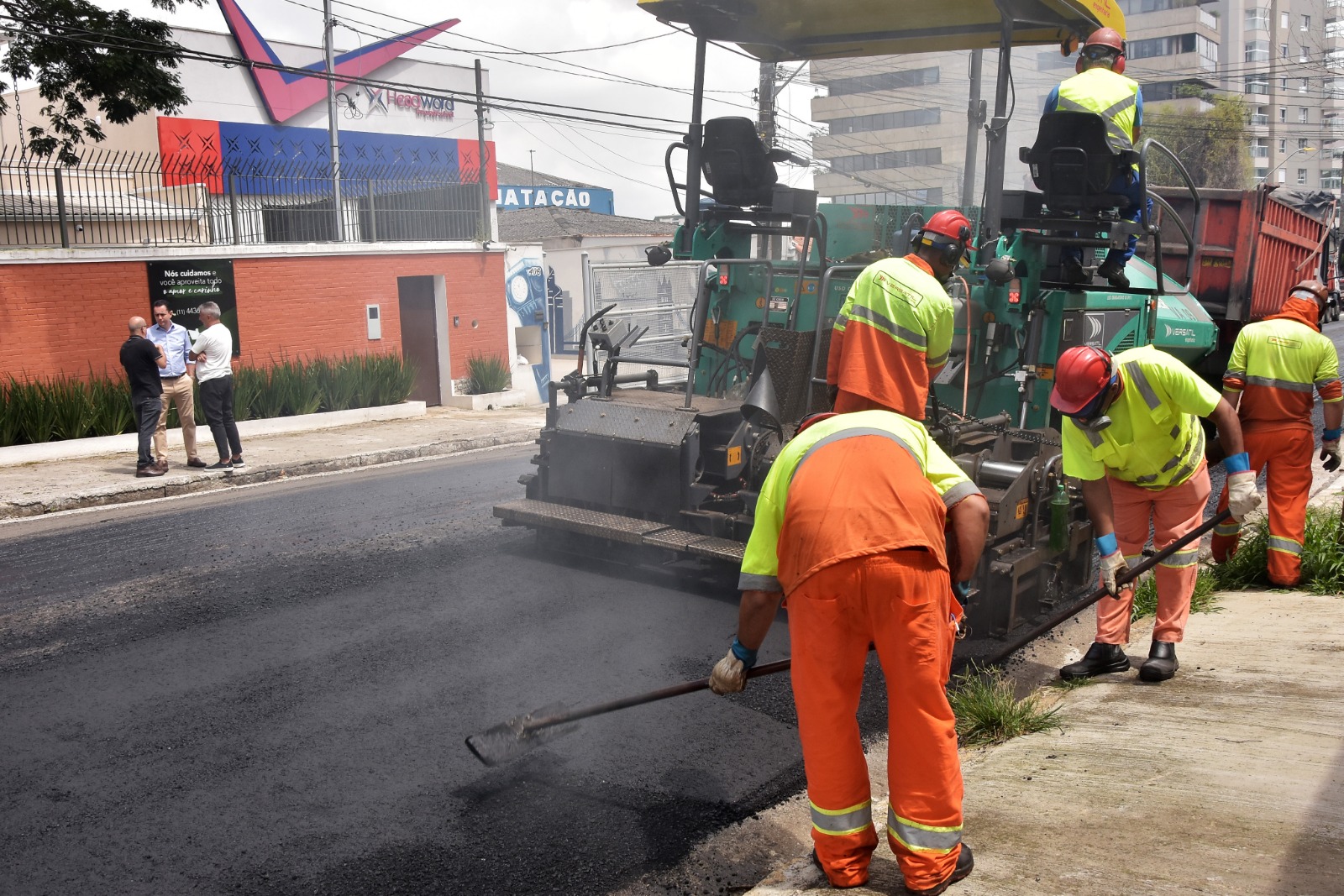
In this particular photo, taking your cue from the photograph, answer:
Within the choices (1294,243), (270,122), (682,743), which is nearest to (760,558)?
(682,743)

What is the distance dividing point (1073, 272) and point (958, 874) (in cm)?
474

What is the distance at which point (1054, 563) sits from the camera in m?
6.54

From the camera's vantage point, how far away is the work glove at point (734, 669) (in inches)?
138

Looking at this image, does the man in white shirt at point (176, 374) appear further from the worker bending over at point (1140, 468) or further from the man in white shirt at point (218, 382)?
the worker bending over at point (1140, 468)

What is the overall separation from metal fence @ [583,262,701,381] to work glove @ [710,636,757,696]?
1186cm

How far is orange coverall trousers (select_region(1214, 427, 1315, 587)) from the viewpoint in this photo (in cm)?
664

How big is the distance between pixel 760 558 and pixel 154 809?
2.45 metres

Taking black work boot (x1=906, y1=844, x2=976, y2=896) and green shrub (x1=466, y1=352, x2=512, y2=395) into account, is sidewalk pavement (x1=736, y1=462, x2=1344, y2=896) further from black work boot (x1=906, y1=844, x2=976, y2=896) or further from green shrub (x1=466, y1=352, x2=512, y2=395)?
green shrub (x1=466, y1=352, x2=512, y2=395)

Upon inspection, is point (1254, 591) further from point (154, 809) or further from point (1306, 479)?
point (154, 809)

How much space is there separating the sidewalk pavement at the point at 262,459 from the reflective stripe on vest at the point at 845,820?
878 centimetres

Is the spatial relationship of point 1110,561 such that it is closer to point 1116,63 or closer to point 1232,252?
point 1116,63

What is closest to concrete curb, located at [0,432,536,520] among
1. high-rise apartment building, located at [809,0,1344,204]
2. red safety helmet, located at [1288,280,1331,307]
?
red safety helmet, located at [1288,280,1331,307]

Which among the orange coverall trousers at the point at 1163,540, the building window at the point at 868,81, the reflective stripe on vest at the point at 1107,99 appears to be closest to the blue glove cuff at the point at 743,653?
the orange coverall trousers at the point at 1163,540

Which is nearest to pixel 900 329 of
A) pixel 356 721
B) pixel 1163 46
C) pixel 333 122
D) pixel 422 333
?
pixel 356 721
